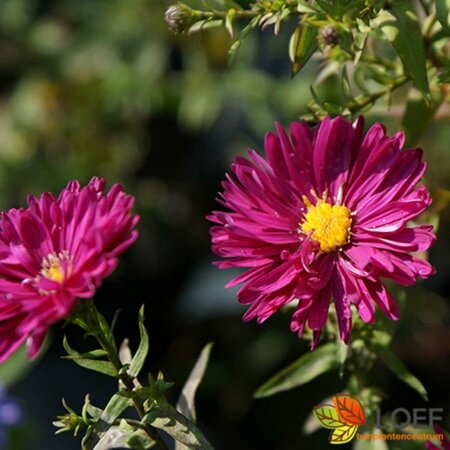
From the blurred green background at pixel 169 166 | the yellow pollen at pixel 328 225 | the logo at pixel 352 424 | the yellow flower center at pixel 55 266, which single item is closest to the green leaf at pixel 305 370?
the logo at pixel 352 424

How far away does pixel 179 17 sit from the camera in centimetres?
78

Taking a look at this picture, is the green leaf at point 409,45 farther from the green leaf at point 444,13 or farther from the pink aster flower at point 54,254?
the pink aster flower at point 54,254

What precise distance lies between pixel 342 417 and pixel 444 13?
38 cm

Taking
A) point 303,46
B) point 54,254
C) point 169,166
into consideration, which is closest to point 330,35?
point 303,46

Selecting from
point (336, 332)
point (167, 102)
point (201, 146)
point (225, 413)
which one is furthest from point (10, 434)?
point (201, 146)

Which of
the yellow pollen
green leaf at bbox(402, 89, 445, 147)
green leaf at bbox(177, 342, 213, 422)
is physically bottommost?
green leaf at bbox(177, 342, 213, 422)

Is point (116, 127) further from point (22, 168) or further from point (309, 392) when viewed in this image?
point (309, 392)

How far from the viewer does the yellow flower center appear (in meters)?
0.68

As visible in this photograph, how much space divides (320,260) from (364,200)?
0.07 meters

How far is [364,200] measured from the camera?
31.6 inches

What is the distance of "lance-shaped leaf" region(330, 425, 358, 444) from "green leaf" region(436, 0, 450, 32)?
14.7 inches

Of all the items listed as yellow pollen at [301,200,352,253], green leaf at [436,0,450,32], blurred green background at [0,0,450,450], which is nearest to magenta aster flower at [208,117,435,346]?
yellow pollen at [301,200,352,253]

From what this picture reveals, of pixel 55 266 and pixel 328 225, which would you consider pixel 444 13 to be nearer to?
pixel 328 225

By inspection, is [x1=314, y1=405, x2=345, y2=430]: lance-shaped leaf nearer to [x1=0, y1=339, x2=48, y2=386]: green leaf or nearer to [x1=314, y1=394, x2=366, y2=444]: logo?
[x1=314, y1=394, x2=366, y2=444]: logo
